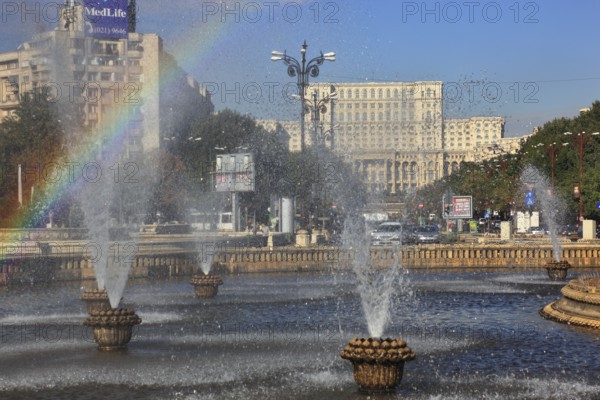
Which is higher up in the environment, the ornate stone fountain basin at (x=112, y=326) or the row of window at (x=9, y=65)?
the row of window at (x=9, y=65)

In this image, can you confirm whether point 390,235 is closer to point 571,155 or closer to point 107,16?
point 571,155

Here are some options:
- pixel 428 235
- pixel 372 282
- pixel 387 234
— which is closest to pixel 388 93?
pixel 387 234

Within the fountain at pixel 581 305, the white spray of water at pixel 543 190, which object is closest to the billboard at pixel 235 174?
the white spray of water at pixel 543 190

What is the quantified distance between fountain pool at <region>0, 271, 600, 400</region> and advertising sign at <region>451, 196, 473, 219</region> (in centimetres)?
3982

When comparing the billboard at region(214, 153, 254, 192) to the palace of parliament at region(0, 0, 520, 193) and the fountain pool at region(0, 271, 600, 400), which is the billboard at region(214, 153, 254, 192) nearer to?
the palace of parliament at region(0, 0, 520, 193)

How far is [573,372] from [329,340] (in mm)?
6652

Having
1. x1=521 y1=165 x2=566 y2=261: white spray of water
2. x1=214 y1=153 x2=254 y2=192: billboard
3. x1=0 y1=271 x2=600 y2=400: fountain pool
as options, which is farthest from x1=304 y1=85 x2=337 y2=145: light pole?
x1=521 y1=165 x2=566 y2=261: white spray of water

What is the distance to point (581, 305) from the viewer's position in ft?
80.7

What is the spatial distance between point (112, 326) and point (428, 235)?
183 ft

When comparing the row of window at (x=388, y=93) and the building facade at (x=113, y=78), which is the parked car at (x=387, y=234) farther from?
the building facade at (x=113, y=78)

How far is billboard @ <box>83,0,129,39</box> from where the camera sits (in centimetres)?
9550

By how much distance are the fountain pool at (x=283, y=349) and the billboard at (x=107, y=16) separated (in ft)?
203

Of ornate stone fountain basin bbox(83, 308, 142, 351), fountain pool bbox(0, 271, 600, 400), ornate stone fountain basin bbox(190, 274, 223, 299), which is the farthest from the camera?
ornate stone fountain basin bbox(190, 274, 223, 299)

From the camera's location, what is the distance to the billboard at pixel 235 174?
7400 cm
